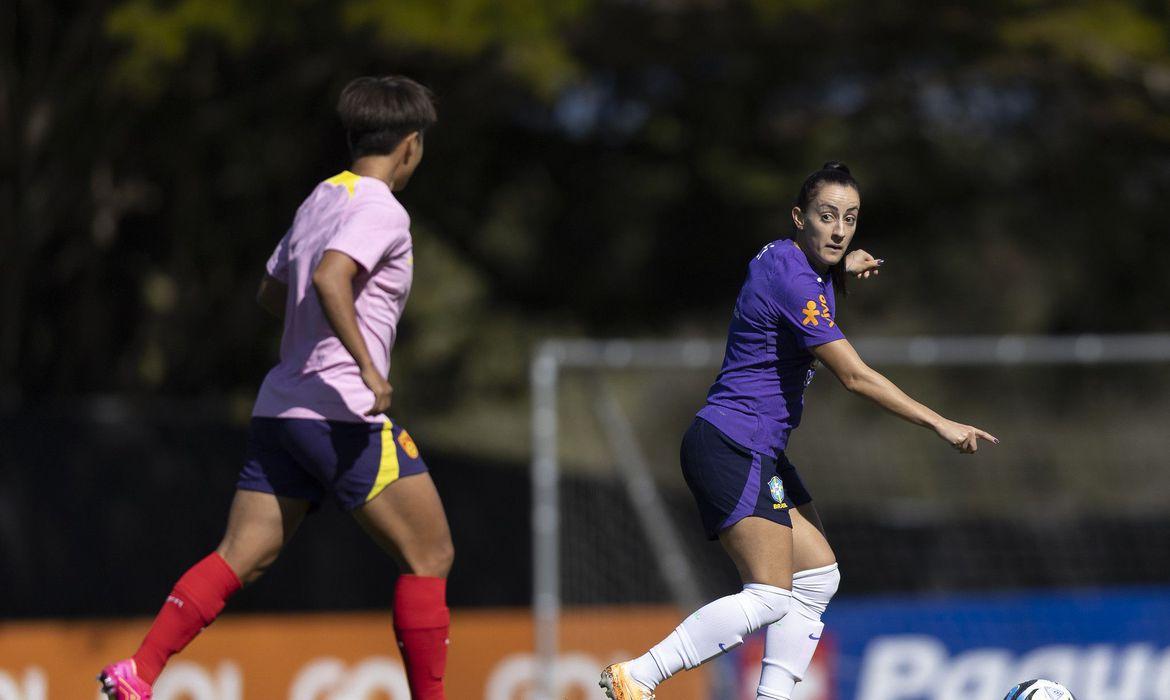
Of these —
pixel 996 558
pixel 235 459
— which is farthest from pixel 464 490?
pixel 996 558

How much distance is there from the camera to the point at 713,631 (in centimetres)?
466

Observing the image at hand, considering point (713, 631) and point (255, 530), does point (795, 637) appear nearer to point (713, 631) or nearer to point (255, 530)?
point (713, 631)

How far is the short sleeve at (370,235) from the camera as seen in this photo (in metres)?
4.40

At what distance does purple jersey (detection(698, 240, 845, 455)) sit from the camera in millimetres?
4676

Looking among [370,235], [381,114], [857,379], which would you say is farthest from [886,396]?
[381,114]

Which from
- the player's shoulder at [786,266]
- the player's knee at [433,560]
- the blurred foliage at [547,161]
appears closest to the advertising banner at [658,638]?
the blurred foliage at [547,161]

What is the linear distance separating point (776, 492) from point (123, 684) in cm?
188

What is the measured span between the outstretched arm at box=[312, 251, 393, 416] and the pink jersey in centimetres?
13

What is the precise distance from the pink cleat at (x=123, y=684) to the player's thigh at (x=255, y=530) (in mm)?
408

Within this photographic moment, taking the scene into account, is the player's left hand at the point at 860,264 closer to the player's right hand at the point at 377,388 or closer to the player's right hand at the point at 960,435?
the player's right hand at the point at 960,435

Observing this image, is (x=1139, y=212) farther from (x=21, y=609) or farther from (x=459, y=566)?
(x=21, y=609)

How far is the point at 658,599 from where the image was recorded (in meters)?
10.7

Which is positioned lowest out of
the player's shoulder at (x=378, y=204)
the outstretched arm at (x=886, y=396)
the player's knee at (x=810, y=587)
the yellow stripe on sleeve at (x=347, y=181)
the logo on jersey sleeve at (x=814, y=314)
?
the player's knee at (x=810, y=587)

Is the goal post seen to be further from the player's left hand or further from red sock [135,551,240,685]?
red sock [135,551,240,685]
